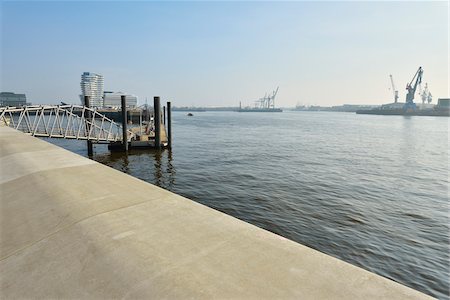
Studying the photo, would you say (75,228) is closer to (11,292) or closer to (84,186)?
(11,292)

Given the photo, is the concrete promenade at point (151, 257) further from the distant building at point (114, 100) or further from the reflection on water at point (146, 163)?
the distant building at point (114, 100)

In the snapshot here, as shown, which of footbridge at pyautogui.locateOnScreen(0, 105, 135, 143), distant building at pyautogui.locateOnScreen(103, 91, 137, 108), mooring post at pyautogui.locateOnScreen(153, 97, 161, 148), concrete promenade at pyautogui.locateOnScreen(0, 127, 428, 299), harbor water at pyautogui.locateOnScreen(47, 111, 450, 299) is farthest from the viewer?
distant building at pyautogui.locateOnScreen(103, 91, 137, 108)

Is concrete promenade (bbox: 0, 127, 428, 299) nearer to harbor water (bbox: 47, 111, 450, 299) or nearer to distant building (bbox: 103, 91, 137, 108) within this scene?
harbor water (bbox: 47, 111, 450, 299)

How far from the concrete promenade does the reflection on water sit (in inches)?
465

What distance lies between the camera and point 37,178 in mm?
6957

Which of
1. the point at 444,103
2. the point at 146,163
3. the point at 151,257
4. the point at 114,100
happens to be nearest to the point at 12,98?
the point at 114,100

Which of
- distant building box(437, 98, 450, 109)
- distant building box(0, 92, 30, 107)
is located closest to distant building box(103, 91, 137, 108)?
distant building box(0, 92, 30, 107)

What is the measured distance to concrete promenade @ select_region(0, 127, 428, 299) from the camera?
2775 millimetres

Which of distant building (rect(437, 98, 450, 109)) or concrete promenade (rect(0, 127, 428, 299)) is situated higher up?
distant building (rect(437, 98, 450, 109))

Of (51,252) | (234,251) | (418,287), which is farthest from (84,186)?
(418,287)

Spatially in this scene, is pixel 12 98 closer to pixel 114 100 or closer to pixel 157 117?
pixel 114 100

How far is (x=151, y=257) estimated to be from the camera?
336cm

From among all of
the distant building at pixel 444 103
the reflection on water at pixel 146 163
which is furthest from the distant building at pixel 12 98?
the distant building at pixel 444 103

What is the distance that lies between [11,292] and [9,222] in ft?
8.60
